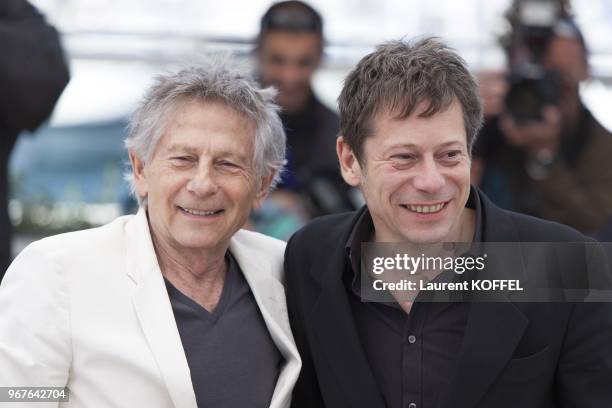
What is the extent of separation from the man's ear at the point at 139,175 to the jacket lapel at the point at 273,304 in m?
0.29

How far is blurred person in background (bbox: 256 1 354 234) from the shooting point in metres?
3.60

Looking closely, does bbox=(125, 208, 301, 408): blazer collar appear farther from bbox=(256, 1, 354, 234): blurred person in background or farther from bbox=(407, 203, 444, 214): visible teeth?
bbox=(256, 1, 354, 234): blurred person in background

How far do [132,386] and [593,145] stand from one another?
2.08 m

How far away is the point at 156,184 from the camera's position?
2551 mm

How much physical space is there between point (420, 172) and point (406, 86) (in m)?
0.21

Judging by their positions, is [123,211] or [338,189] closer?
[338,189]

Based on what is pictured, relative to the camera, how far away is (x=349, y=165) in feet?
8.66

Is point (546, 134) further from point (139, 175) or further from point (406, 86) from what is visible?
point (139, 175)

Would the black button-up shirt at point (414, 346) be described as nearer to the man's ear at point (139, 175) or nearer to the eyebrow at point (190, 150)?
the eyebrow at point (190, 150)

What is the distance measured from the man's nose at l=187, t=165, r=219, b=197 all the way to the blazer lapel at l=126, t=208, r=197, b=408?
183 mm

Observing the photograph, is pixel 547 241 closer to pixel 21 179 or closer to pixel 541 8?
pixel 541 8

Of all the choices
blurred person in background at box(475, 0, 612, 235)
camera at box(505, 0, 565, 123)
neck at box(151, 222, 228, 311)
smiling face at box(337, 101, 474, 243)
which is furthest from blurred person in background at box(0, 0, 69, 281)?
camera at box(505, 0, 565, 123)

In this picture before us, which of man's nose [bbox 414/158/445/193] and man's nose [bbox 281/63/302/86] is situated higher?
man's nose [bbox 281/63/302/86]

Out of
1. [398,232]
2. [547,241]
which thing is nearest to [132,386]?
[398,232]
